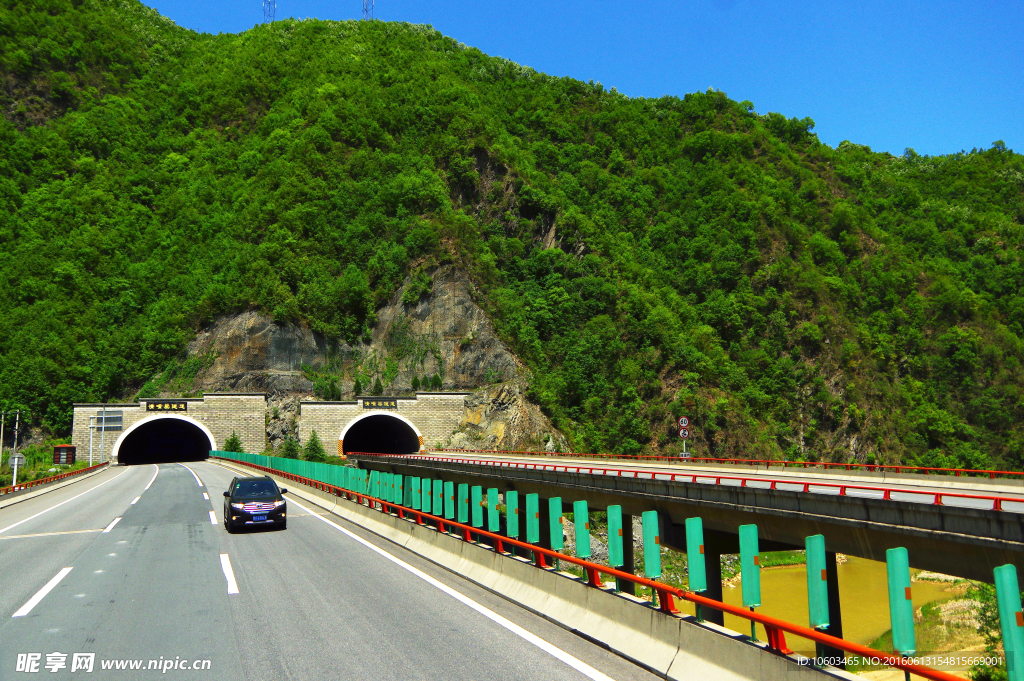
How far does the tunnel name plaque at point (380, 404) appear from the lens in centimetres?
7238

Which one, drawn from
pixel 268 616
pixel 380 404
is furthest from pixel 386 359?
pixel 268 616

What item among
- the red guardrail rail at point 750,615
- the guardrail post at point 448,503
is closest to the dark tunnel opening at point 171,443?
the guardrail post at point 448,503

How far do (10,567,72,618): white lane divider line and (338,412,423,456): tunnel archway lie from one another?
2313 inches

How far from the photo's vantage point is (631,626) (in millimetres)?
7473

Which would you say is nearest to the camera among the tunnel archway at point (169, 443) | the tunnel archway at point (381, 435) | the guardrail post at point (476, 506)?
the guardrail post at point (476, 506)

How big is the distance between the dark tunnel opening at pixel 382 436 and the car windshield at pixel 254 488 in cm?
5286

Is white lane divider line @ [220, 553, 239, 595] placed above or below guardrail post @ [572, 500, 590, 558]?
below

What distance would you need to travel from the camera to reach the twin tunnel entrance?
7231cm

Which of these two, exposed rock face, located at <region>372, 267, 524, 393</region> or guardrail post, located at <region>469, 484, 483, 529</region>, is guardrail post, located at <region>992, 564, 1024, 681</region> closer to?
guardrail post, located at <region>469, 484, 483, 529</region>

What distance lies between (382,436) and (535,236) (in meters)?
38.5

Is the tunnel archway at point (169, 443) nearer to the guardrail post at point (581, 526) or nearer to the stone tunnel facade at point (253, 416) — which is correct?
the stone tunnel facade at point (253, 416)

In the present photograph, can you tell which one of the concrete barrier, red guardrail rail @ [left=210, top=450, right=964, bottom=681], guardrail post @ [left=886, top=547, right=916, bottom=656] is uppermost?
guardrail post @ [left=886, top=547, right=916, bottom=656]

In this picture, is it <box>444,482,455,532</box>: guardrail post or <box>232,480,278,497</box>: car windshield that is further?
<box>232,480,278,497</box>: car windshield

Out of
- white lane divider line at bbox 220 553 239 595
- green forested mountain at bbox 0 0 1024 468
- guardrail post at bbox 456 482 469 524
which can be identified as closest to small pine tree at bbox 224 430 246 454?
green forested mountain at bbox 0 0 1024 468
